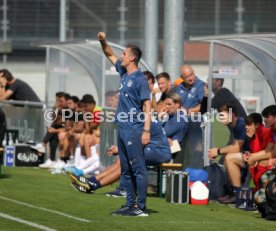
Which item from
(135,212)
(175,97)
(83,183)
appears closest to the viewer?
(135,212)

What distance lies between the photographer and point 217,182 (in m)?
16.5

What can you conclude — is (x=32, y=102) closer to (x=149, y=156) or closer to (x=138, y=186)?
(x=149, y=156)

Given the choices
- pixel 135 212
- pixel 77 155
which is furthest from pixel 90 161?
pixel 135 212

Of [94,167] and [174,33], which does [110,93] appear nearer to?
[94,167]

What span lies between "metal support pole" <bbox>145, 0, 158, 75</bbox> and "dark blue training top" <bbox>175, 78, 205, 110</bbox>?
119 inches

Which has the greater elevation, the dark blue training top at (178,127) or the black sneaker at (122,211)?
the dark blue training top at (178,127)

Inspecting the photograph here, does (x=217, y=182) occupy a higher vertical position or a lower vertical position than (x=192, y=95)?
lower

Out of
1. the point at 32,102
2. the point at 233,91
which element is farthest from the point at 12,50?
the point at 233,91

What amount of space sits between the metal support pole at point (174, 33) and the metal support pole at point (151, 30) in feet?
4.57

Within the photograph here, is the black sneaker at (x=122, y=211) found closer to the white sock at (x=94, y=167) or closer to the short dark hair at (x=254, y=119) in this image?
the short dark hair at (x=254, y=119)

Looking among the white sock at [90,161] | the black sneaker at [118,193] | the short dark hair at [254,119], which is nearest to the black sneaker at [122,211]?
the black sneaker at [118,193]

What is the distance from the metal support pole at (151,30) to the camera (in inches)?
890

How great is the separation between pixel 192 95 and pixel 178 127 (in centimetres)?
187

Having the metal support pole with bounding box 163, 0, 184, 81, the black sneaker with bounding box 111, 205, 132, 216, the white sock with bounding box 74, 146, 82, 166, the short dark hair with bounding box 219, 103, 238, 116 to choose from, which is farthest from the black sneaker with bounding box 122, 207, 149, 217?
the white sock with bounding box 74, 146, 82, 166
